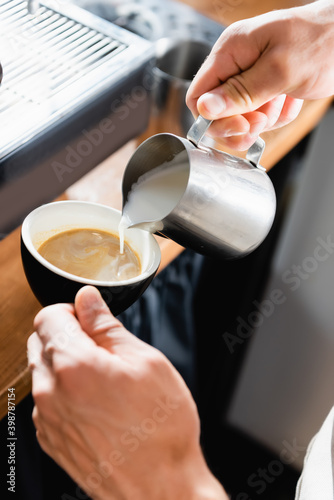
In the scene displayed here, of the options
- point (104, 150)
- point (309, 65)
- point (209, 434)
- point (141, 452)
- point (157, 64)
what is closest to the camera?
point (141, 452)

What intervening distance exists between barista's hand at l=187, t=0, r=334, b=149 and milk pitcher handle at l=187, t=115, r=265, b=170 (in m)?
0.03

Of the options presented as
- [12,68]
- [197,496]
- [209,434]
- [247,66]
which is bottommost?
[209,434]

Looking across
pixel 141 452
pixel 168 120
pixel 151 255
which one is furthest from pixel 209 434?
pixel 141 452

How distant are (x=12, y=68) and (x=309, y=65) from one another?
0.49m

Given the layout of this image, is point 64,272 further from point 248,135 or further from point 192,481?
point 248,135

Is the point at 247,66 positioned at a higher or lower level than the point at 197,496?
higher

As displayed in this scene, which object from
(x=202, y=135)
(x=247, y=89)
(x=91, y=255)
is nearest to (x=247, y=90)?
(x=247, y=89)

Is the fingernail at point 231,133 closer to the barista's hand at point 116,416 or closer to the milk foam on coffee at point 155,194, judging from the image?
the milk foam on coffee at point 155,194

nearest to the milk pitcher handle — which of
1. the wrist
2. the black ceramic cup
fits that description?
the black ceramic cup

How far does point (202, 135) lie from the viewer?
814 millimetres

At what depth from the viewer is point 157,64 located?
1303mm

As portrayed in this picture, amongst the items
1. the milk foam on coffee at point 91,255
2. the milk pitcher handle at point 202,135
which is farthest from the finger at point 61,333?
the milk pitcher handle at point 202,135

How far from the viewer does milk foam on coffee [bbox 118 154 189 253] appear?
79cm

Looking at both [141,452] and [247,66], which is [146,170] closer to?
[247,66]
